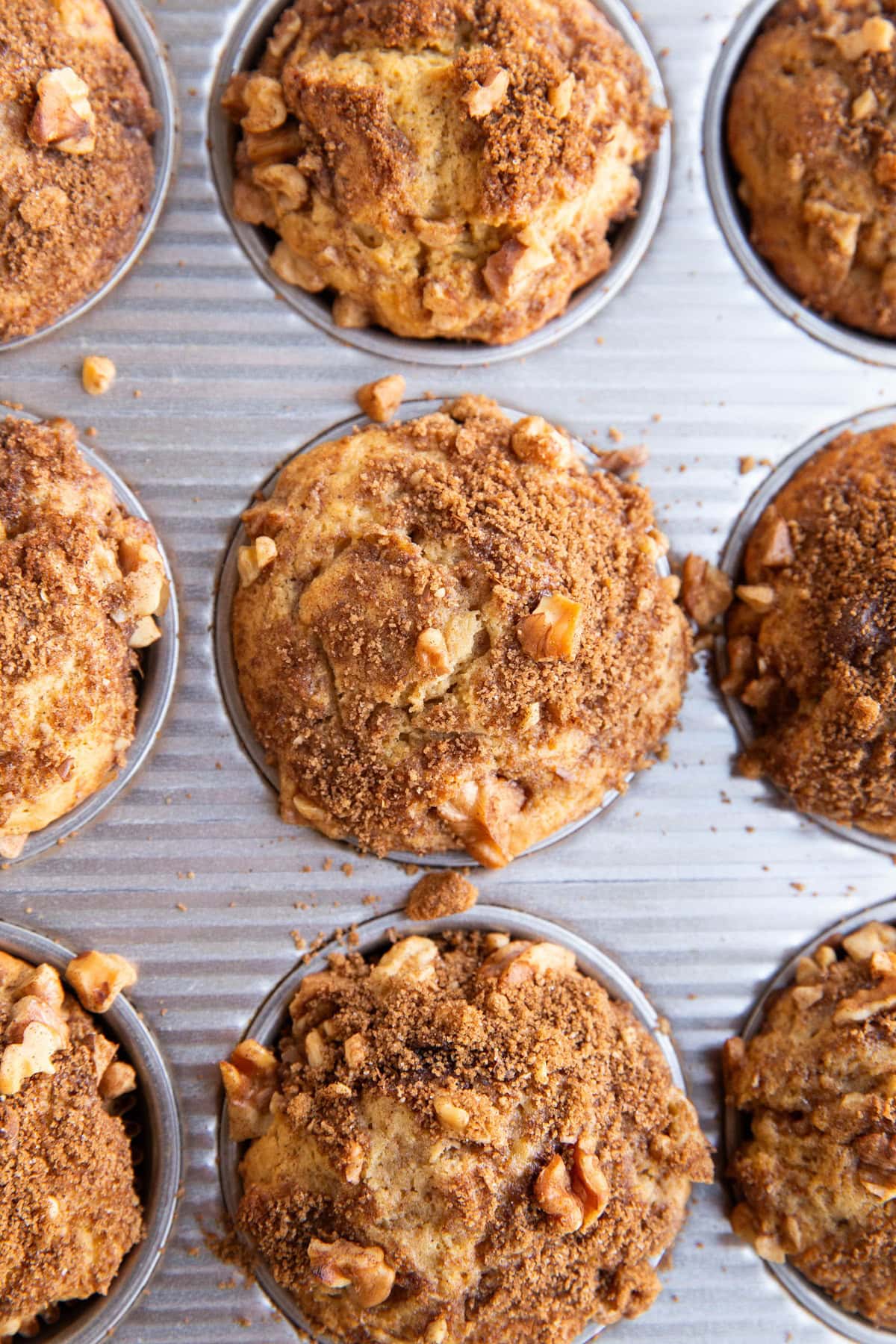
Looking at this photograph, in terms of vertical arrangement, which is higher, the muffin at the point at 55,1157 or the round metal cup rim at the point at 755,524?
the round metal cup rim at the point at 755,524

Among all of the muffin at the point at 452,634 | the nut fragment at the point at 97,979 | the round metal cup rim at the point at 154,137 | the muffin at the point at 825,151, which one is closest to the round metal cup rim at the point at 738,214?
the muffin at the point at 825,151

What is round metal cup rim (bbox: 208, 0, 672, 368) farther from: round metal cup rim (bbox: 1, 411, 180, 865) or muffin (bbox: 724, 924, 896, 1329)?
muffin (bbox: 724, 924, 896, 1329)

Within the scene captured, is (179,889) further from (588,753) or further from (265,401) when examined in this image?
(265,401)

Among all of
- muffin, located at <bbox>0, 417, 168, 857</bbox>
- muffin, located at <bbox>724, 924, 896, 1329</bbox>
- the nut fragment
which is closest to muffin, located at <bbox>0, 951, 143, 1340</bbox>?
the nut fragment

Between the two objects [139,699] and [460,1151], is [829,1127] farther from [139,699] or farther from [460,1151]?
[139,699]

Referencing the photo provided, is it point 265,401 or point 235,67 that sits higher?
point 235,67

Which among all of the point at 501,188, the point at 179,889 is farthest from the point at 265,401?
the point at 179,889

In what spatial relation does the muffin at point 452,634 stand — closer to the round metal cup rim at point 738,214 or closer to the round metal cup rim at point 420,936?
the round metal cup rim at point 420,936
